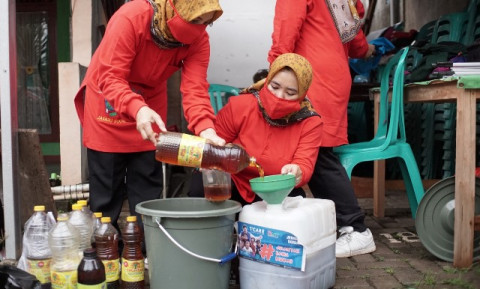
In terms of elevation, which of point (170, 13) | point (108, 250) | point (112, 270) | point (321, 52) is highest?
point (170, 13)

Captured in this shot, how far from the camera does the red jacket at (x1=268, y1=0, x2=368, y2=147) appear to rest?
3.33 metres

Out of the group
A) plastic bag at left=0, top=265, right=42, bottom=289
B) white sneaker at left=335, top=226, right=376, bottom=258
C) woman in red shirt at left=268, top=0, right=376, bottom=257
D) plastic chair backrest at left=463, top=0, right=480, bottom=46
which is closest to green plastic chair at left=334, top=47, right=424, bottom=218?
woman in red shirt at left=268, top=0, right=376, bottom=257

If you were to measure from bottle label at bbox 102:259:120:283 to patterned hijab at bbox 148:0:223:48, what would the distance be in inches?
45.4

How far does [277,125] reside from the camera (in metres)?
3.06

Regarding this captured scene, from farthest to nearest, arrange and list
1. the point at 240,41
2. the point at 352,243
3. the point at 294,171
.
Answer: the point at 240,41
the point at 352,243
the point at 294,171

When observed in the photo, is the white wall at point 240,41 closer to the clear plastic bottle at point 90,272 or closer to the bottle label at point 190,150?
the bottle label at point 190,150

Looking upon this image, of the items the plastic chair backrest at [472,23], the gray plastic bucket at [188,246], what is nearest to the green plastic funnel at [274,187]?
the gray plastic bucket at [188,246]

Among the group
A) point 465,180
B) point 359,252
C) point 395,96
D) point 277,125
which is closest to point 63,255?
point 277,125

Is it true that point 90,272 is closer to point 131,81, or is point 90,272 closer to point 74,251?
point 74,251

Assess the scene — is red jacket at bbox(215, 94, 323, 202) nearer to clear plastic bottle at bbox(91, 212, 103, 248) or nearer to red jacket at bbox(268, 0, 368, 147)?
red jacket at bbox(268, 0, 368, 147)

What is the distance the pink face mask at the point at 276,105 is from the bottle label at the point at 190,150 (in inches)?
22.7

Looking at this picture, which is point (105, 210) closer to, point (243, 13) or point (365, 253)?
point (365, 253)

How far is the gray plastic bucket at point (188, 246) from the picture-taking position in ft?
8.05

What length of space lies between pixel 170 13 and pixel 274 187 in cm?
104
